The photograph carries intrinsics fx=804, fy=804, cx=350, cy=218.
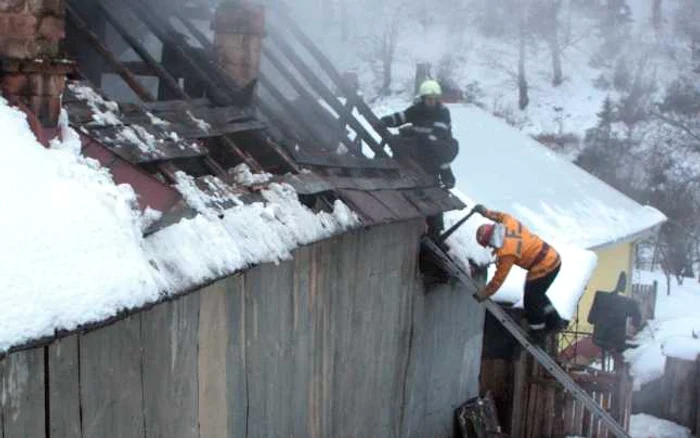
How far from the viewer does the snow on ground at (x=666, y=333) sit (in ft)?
36.4

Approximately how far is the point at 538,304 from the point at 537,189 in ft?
33.4

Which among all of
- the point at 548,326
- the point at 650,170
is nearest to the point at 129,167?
the point at 548,326

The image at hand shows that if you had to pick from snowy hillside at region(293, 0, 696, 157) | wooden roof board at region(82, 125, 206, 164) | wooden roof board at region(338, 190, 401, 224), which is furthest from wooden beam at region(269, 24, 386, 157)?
snowy hillside at region(293, 0, 696, 157)

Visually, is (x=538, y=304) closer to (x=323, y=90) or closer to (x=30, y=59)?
(x=323, y=90)

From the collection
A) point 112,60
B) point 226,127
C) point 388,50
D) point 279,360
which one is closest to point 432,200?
point 226,127

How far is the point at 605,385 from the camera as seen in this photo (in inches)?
397

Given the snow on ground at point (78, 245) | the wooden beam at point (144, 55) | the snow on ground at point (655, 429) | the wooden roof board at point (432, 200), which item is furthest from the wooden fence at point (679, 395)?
the snow on ground at point (78, 245)

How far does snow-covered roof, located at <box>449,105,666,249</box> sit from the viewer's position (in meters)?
16.2

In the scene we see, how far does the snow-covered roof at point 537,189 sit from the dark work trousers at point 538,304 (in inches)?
280

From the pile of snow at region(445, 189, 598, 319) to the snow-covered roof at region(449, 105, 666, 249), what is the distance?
435cm

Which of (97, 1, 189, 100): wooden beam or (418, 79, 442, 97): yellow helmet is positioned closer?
(97, 1, 189, 100): wooden beam

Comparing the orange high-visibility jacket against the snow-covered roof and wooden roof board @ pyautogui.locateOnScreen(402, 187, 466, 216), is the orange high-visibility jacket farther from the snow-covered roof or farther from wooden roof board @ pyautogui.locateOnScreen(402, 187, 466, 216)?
the snow-covered roof

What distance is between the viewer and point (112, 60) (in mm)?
4992

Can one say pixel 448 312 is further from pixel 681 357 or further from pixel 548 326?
pixel 681 357
